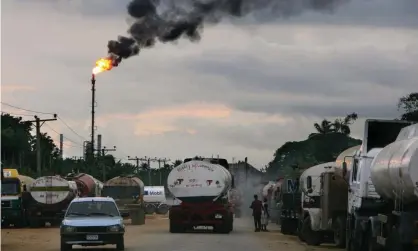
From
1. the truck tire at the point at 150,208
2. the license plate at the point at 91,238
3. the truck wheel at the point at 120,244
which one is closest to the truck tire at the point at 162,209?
the truck tire at the point at 150,208

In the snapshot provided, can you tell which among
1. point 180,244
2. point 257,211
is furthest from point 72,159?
point 180,244

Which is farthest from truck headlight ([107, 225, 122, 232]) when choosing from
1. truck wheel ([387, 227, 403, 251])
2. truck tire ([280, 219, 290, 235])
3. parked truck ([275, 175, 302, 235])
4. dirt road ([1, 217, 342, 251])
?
truck tire ([280, 219, 290, 235])

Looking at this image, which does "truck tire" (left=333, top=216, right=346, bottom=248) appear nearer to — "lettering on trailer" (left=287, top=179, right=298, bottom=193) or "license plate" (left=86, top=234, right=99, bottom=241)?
"license plate" (left=86, top=234, right=99, bottom=241)

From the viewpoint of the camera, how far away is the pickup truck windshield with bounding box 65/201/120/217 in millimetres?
26500

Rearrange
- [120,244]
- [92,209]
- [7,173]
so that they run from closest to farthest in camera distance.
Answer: [120,244]
[92,209]
[7,173]

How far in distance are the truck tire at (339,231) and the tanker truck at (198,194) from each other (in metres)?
9.66

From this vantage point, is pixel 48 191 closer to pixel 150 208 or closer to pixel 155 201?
pixel 150 208

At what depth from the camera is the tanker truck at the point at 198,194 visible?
1540 inches

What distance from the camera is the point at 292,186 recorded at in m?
42.0

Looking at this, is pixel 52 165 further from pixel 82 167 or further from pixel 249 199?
pixel 249 199

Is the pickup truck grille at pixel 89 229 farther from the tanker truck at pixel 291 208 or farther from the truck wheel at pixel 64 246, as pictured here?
the tanker truck at pixel 291 208

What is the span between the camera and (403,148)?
1922 centimetres

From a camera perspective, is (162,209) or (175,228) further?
(162,209)

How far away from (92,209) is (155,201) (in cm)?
5902
